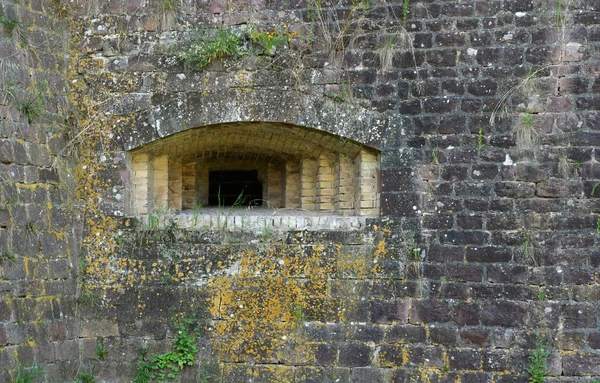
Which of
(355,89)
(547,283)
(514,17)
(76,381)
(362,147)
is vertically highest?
(514,17)

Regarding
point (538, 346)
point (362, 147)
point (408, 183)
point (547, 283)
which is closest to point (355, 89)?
point (362, 147)

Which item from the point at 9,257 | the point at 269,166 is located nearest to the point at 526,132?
the point at 269,166

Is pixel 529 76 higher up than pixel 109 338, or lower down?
higher up

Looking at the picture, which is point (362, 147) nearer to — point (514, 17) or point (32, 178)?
point (514, 17)

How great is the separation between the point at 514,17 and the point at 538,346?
2.70 metres

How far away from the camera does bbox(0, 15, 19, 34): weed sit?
435 centimetres

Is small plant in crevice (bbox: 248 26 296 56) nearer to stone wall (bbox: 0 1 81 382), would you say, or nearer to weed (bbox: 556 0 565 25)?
stone wall (bbox: 0 1 81 382)

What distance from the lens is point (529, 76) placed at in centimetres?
474

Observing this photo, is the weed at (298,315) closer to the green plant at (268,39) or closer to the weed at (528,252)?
the weed at (528,252)

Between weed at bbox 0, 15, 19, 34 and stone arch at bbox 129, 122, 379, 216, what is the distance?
132 centimetres

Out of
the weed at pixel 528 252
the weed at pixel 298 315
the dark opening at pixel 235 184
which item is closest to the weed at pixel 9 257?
the weed at pixel 298 315

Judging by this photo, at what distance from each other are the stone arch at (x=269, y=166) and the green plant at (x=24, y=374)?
1.47m

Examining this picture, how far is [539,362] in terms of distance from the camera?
15.1 ft

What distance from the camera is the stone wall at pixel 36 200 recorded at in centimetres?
Result: 425
